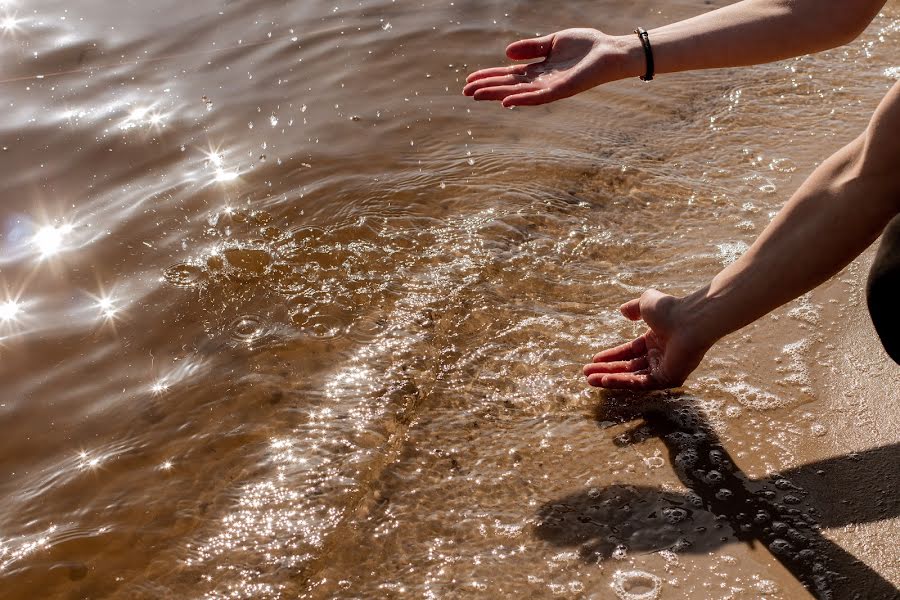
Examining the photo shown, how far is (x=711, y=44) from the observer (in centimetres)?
257

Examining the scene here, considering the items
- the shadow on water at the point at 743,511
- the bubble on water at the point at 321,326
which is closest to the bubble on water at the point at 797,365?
the shadow on water at the point at 743,511

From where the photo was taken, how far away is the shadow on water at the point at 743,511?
6.84 feet

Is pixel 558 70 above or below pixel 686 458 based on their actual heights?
above

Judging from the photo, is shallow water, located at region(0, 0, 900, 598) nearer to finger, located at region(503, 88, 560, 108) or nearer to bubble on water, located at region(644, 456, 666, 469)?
bubble on water, located at region(644, 456, 666, 469)

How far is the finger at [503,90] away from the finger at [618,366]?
2.80ft

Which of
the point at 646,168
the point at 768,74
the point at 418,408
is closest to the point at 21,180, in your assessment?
the point at 418,408

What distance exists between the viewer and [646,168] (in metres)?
3.81

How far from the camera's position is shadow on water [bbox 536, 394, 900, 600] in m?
2.09

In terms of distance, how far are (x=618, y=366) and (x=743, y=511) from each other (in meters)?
0.58

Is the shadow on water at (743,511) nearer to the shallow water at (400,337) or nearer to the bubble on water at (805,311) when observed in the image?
the shallow water at (400,337)

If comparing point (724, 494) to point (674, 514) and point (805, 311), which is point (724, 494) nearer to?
point (674, 514)

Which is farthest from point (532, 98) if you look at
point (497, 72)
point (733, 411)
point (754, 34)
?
point (733, 411)

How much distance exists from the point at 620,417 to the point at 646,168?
1.57 metres

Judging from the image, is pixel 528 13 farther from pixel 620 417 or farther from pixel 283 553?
pixel 283 553
